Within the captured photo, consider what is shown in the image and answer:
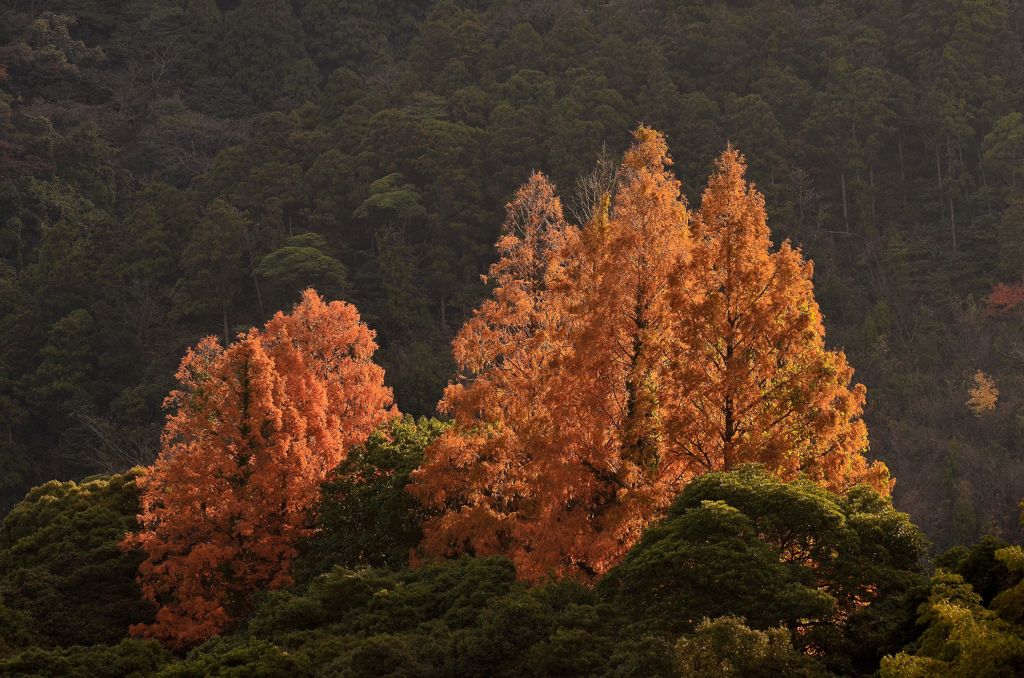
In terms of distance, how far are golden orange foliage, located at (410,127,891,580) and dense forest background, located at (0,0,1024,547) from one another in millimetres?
29177

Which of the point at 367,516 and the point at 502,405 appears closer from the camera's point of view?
the point at 502,405

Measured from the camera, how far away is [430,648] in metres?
18.2

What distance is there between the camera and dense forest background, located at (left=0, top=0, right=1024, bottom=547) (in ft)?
191

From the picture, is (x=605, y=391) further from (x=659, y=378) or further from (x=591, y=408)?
(x=659, y=378)

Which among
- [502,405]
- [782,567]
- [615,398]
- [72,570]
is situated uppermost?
[502,405]

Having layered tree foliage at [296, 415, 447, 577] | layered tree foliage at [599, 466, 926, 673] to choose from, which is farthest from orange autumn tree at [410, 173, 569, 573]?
layered tree foliage at [599, 466, 926, 673]

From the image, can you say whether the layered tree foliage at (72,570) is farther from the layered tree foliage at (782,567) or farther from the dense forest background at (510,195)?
the dense forest background at (510,195)

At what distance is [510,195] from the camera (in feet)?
210

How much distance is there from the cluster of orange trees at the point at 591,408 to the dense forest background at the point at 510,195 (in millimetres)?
23570

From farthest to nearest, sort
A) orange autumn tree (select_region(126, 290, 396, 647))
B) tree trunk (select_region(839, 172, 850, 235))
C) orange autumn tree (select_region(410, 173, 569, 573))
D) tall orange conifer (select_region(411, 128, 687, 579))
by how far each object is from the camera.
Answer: tree trunk (select_region(839, 172, 850, 235)) → orange autumn tree (select_region(126, 290, 396, 647)) → orange autumn tree (select_region(410, 173, 569, 573)) → tall orange conifer (select_region(411, 128, 687, 579))

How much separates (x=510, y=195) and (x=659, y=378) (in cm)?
4300

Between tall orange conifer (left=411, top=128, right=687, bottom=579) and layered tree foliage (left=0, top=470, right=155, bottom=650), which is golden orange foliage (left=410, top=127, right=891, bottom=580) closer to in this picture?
tall orange conifer (left=411, top=128, right=687, bottom=579)

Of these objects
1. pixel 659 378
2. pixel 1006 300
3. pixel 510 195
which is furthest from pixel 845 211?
pixel 659 378

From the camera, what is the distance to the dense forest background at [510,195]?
2295 inches
